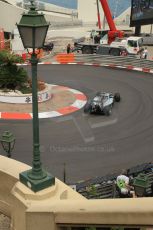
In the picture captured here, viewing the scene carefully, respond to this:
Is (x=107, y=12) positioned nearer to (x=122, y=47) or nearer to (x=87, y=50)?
(x=87, y=50)

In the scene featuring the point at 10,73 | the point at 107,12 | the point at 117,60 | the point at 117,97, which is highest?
the point at 107,12

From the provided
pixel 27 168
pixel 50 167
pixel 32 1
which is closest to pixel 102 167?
pixel 50 167

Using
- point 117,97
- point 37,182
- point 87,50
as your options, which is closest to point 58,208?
point 37,182

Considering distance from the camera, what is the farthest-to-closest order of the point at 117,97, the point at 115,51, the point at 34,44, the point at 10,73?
the point at 115,51 → the point at 10,73 → the point at 117,97 → the point at 34,44

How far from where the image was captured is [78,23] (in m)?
82.5

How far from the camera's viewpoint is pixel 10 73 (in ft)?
73.5

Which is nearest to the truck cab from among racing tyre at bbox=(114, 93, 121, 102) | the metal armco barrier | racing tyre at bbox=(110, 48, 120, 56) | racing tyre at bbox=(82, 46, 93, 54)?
racing tyre at bbox=(110, 48, 120, 56)

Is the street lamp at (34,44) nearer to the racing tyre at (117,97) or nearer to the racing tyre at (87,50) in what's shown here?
the racing tyre at (117,97)

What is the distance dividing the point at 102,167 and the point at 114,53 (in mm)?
25728

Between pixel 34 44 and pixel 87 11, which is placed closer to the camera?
pixel 34 44

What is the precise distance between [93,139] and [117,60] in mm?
19182

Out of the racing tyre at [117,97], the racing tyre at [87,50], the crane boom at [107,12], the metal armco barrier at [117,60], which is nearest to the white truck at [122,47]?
the racing tyre at [87,50]

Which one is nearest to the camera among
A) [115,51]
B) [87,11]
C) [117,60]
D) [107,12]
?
[117,60]

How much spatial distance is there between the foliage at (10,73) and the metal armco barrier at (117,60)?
44.2ft
